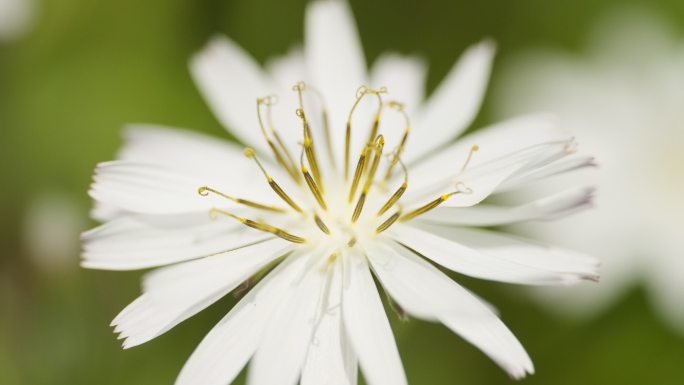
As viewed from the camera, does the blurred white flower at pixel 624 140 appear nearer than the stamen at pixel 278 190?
No

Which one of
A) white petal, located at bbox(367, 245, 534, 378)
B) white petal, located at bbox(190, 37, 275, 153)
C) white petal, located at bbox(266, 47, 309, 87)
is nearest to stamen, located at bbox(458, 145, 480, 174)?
white petal, located at bbox(367, 245, 534, 378)

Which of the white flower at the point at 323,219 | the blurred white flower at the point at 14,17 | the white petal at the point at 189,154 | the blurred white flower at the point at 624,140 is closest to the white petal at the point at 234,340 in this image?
the white flower at the point at 323,219

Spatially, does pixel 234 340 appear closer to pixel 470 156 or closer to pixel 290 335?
pixel 290 335

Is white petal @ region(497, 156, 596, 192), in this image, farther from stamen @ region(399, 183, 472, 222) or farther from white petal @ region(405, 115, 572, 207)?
stamen @ region(399, 183, 472, 222)

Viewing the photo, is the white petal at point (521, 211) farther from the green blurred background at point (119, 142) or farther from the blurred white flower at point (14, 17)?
the blurred white flower at point (14, 17)

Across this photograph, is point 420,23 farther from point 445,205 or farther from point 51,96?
point 445,205
